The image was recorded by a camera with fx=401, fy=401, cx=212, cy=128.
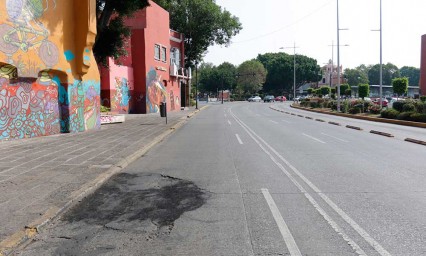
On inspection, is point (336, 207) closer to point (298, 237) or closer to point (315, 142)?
point (298, 237)

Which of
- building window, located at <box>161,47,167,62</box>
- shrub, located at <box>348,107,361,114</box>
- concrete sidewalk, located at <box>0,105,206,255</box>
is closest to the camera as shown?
concrete sidewalk, located at <box>0,105,206,255</box>

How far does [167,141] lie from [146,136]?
46.6 inches

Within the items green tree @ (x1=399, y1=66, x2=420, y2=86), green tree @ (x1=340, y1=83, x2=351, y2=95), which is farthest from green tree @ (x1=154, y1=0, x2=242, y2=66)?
green tree @ (x1=399, y1=66, x2=420, y2=86)

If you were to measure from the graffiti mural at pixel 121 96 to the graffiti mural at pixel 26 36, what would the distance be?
1580 centimetres

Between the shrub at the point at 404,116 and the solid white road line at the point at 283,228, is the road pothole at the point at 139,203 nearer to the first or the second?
the solid white road line at the point at 283,228

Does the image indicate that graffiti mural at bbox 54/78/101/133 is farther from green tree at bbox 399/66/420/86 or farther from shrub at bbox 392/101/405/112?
green tree at bbox 399/66/420/86

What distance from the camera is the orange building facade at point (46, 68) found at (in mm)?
13812

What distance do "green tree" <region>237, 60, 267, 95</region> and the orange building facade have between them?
8431 centimetres

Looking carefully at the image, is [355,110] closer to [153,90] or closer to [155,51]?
[153,90]

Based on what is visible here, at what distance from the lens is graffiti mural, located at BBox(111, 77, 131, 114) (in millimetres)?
31875

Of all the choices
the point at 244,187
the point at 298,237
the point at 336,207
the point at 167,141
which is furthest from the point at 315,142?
the point at 298,237

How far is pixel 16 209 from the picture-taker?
584 cm

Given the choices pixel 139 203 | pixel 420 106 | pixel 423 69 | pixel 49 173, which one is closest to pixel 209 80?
pixel 423 69

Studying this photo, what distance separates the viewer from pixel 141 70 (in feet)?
116
